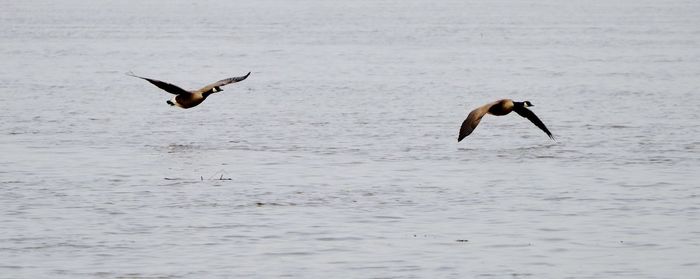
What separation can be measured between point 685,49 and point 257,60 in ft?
44.5

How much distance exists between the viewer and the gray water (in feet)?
40.4

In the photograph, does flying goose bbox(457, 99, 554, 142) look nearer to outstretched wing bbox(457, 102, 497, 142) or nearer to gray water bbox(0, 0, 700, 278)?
outstretched wing bbox(457, 102, 497, 142)

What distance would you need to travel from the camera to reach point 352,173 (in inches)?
692

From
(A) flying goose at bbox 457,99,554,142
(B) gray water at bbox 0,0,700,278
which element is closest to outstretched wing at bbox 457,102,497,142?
(A) flying goose at bbox 457,99,554,142

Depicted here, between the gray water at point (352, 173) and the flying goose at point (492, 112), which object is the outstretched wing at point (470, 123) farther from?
the gray water at point (352, 173)

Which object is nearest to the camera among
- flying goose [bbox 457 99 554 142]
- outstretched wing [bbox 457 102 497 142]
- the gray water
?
the gray water

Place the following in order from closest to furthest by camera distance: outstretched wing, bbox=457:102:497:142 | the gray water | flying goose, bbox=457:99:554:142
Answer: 1. the gray water
2. outstretched wing, bbox=457:102:497:142
3. flying goose, bbox=457:99:554:142

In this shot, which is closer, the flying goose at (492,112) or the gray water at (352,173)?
the gray water at (352,173)

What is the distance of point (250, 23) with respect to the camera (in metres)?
77.1

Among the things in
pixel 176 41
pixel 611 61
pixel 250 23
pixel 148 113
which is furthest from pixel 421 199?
pixel 250 23

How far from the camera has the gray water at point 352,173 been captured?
12.3 m

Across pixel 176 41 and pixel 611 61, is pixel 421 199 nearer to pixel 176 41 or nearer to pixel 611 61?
pixel 611 61

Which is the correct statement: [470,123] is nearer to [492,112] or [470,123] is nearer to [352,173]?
[492,112]

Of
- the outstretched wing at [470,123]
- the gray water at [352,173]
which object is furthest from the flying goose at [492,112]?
the gray water at [352,173]
